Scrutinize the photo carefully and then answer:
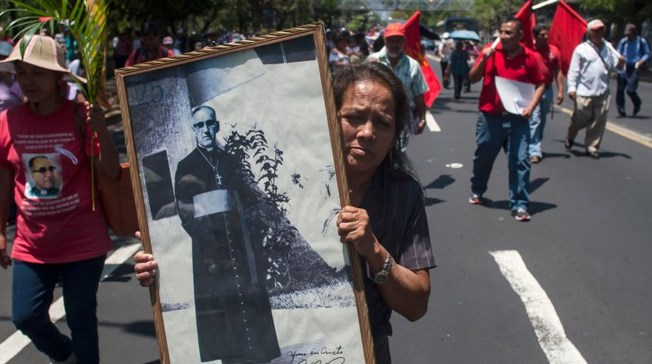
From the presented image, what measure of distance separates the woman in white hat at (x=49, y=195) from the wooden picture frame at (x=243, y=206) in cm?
139

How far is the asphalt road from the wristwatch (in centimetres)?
240

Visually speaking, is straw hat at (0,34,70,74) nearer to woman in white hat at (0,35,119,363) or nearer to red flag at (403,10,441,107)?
woman in white hat at (0,35,119,363)

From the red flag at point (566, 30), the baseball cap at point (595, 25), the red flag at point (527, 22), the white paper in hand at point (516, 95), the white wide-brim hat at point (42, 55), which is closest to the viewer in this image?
the white wide-brim hat at point (42, 55)

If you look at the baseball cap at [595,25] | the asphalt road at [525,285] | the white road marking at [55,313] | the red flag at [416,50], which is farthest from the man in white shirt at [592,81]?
the white road marking at [55,313]

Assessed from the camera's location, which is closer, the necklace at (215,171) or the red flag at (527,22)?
the necklace at (215,171)

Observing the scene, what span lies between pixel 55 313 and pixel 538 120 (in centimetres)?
661

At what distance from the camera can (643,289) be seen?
5344mm

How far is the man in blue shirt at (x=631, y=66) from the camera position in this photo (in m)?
15.1

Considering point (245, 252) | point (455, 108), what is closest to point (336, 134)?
point (245, 252)

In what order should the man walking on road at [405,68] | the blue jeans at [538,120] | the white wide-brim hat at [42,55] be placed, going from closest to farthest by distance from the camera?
1. the white wide-brim hat at [42,55]
2. the man walking on road at [405,68]
3. the blue jeans at [538,120]

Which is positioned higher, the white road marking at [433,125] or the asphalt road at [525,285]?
the white road marking at [433,125]

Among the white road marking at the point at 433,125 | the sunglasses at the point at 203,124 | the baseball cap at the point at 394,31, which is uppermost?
the baseball cap at the point at 394,31

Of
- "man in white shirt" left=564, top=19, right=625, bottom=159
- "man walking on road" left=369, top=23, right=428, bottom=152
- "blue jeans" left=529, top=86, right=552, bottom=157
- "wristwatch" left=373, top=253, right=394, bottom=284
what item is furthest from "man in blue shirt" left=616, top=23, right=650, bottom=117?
"wristwatch" left=373, top=253, right=394, bottom=284

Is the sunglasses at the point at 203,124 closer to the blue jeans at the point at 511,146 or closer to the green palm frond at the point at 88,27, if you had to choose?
the green palm frond at the point at 88,27
